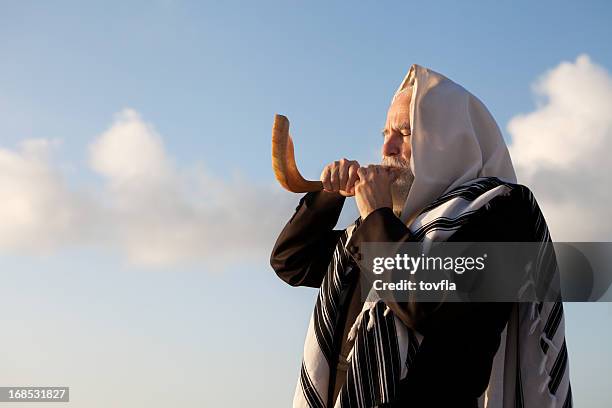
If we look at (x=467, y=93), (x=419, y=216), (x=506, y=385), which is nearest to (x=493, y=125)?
(x=467, y=93)

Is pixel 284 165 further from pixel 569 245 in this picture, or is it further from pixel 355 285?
pixel 569 245

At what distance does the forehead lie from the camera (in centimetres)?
411

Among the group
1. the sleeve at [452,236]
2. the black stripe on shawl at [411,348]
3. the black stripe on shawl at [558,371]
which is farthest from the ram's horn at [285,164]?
Result: the black stripe on shawl at [558,371]

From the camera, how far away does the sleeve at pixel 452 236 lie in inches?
129

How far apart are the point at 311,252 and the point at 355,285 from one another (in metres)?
0.55

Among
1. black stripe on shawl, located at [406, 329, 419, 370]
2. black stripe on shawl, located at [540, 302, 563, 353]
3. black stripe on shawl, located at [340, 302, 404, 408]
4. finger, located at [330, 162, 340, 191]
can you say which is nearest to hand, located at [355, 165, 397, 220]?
finger, located at [330, 162, 340, 191]

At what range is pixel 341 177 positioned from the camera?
159 inches

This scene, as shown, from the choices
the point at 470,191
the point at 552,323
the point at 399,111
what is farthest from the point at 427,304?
the point at 399,111

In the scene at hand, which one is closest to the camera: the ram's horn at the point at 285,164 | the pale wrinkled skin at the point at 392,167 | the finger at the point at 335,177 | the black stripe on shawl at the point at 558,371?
the black stripe on shawl at the point at 558,371

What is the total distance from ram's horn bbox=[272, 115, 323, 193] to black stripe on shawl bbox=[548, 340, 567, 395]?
1.63m

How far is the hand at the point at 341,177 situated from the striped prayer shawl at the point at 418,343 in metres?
0.33

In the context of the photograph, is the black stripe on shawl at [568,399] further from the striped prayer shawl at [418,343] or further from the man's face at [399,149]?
the man's face at [399,149]

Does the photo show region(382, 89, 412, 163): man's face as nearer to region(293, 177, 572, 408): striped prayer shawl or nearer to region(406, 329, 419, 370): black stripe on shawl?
region(293, 177, 572, 408): striped prayer shawl

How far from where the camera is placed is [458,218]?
3.54 meters
